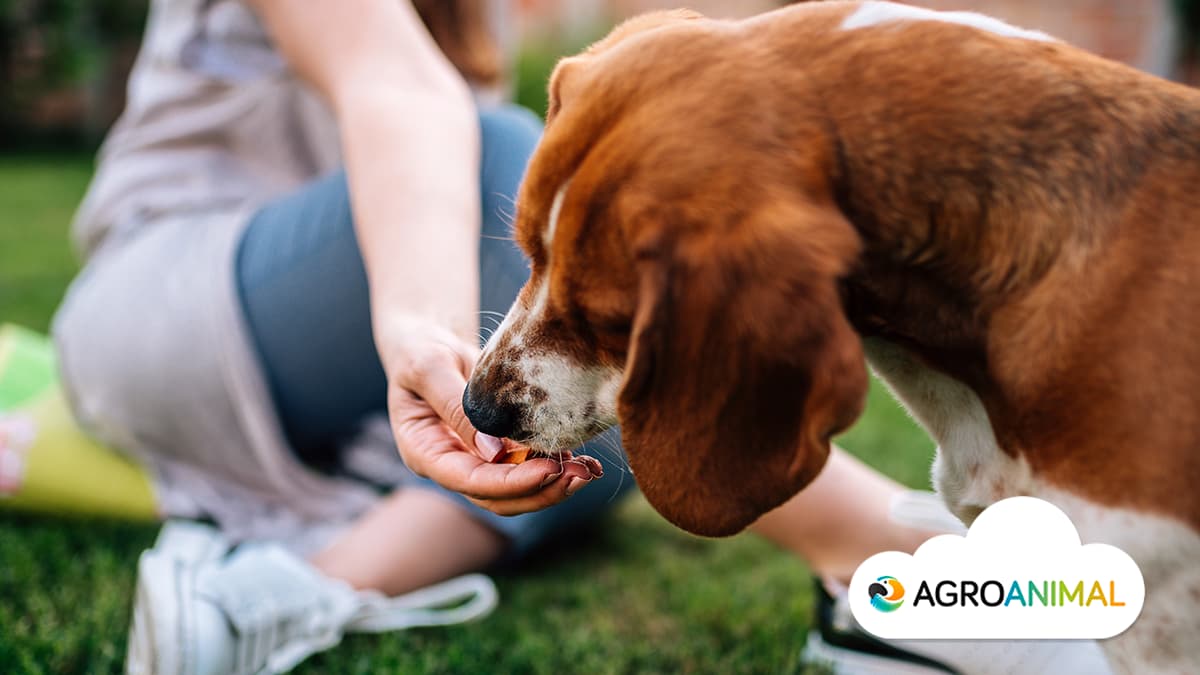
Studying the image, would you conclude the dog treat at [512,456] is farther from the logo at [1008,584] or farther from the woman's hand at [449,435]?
the logo at [1008,584]

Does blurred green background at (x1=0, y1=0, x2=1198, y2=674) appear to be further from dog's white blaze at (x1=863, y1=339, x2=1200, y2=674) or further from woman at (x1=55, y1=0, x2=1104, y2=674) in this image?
dog's white blaze at (x1=863, y1=339, x2=1200, y2=674)

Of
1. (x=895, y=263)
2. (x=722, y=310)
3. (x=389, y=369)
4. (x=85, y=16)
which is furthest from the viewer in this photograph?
(x=85, y=16)

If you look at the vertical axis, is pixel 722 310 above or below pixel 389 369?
above

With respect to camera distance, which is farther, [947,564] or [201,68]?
[201,68]

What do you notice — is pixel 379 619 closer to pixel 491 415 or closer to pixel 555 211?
pixel 491 415

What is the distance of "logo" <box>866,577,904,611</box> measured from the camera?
5.60ft

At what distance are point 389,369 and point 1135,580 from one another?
120 centimetres

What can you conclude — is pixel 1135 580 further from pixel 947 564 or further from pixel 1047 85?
pixel 1047 85

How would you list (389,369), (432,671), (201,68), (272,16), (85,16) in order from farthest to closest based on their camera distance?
(85,16)
(201,68)
(272,16)
(432,671)
(389,369)

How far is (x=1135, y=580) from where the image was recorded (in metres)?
1.49

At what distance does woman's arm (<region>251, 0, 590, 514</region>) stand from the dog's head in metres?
0.16

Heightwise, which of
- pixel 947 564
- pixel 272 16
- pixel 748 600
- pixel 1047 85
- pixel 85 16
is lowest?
pixel 85 16

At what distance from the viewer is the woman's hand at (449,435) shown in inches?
67.1

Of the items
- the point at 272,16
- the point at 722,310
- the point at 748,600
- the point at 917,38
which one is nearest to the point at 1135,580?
the point at 722,310
